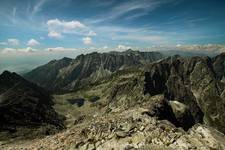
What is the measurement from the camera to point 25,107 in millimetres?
197375

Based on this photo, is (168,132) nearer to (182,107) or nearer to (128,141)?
(128,141)

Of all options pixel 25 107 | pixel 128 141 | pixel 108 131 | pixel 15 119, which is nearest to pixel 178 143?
pixel 128 141

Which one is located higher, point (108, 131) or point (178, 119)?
point (108, 131)

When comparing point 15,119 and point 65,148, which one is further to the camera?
point 15,119

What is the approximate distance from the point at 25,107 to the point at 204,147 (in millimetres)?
186473

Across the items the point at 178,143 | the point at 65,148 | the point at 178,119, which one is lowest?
the point at 178,119

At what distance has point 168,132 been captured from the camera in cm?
3631

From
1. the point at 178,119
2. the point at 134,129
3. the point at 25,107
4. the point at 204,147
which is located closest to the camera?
the point at 204,147

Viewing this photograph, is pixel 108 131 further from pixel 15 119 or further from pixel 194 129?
pixel 15 119

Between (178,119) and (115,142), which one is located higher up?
(115,142)

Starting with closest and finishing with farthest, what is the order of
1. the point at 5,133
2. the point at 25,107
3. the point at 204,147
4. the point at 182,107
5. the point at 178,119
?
1. the point at 204,147
2. the point at 5,133
3. the point at 178,119
4. the point at 182,107
5. the point at 25,107

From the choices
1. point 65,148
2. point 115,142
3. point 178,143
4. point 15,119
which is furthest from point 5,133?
point 178,143

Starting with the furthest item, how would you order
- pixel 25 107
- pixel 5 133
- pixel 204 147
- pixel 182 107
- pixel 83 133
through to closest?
1. pixel 25 107
2. pixel 182 107
3. pixel 5 133
4. pixel 83 133
5. pixel 204 147

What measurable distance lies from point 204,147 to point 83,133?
65.3 ft
